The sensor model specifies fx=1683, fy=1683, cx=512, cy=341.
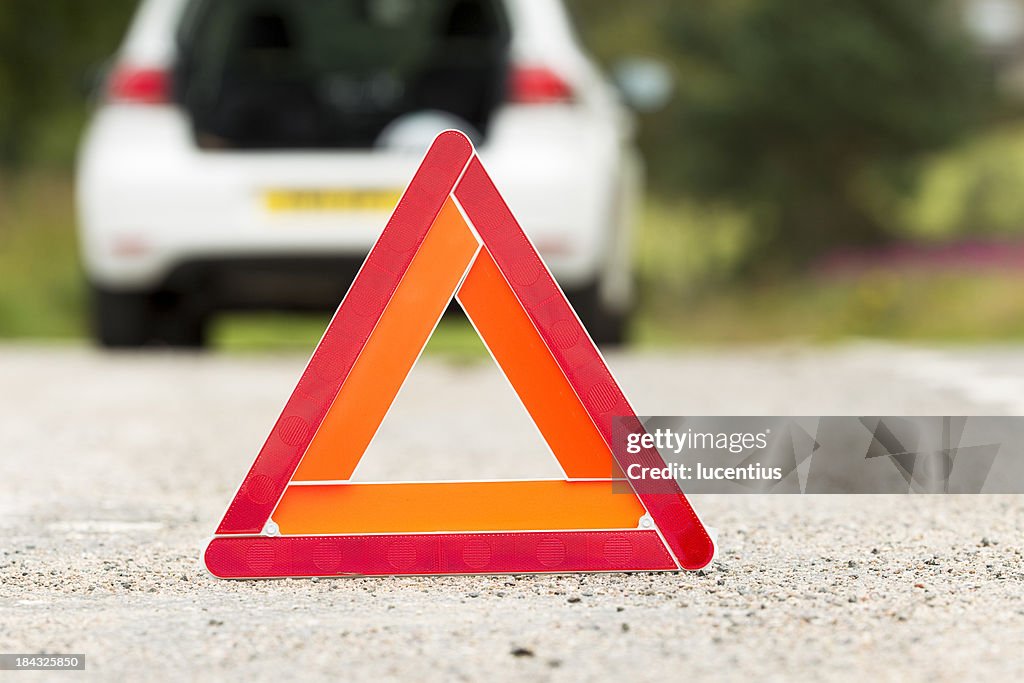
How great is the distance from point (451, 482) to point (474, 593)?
248mm

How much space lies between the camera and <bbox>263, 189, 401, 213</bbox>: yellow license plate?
6738 millimetres

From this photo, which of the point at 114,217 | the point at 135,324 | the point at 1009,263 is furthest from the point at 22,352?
the point at 1009,263

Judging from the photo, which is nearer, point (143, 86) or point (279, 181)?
point (279, 181)

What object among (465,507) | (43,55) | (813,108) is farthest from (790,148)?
(465,507)

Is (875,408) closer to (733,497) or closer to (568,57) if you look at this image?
(733,497)

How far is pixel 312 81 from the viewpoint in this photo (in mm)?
8242

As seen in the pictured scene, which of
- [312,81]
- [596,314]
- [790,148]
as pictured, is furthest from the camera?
[790,148]

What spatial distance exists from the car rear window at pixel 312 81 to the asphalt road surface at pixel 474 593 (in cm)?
229

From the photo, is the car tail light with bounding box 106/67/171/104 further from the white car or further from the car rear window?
the car rear window

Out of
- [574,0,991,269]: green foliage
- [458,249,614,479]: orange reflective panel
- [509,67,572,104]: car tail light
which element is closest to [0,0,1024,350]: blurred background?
[574,0,991,269]: green foliage

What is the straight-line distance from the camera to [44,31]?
73.3ft

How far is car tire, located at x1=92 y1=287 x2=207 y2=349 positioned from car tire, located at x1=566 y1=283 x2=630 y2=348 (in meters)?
1.85

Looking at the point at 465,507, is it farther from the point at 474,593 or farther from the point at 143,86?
the point at 143,86

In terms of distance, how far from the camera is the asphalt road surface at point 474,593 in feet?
8.75
